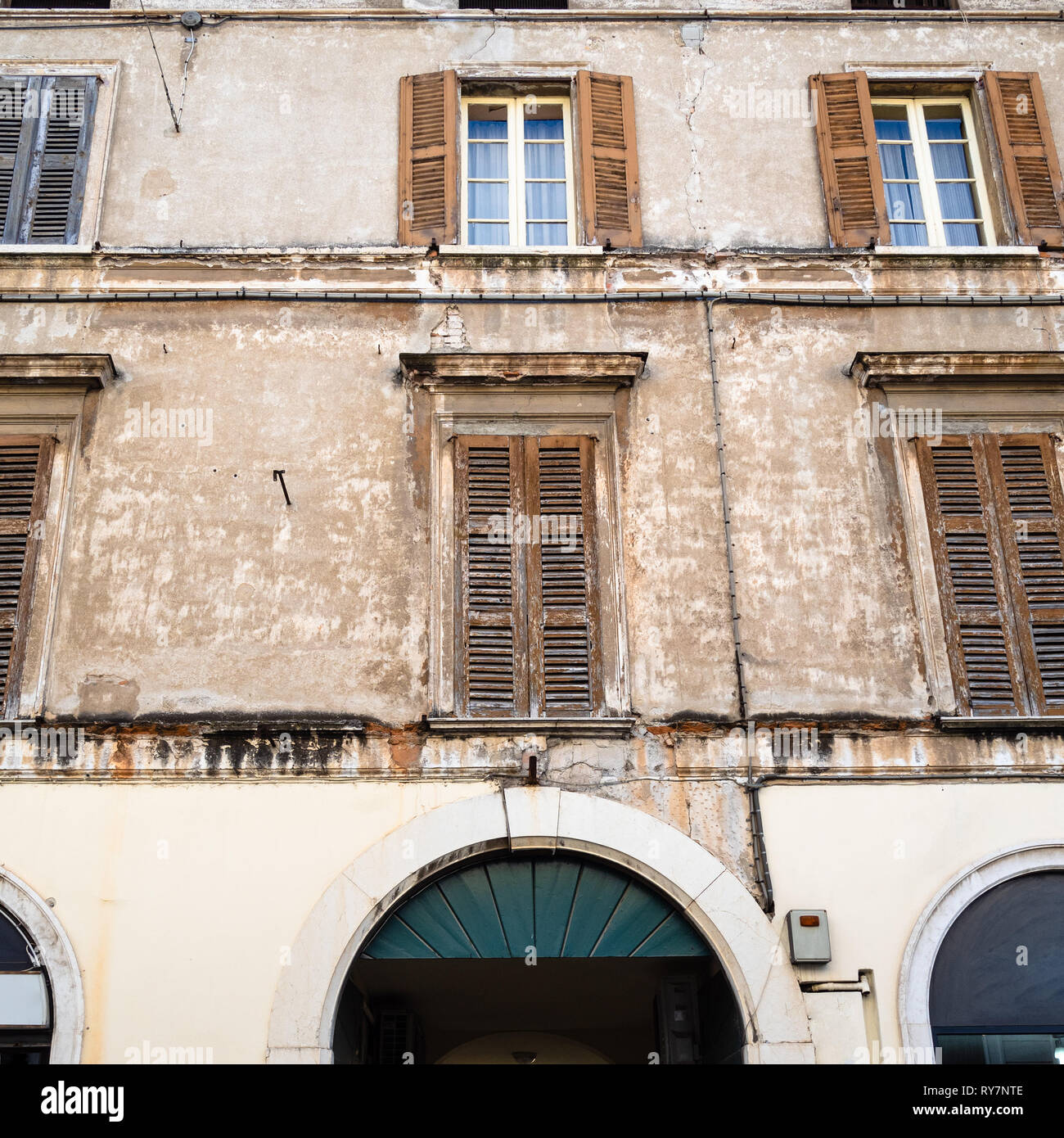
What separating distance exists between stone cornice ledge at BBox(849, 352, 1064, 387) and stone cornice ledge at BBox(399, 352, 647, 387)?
1.67 metres

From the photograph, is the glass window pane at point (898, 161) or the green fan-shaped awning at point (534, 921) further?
the glass window pane at point (898, 161)

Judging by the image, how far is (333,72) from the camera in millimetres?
10836

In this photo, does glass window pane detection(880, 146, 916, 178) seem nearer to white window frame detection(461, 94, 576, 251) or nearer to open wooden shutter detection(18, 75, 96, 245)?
white window frame detection(461, 94, 576, 251)

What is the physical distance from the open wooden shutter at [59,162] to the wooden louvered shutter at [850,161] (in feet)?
19.0

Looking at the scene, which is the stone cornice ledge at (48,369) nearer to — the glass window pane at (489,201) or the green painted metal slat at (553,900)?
the glass window pane at (489,201)

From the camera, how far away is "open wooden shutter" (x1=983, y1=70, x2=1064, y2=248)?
33.9ft

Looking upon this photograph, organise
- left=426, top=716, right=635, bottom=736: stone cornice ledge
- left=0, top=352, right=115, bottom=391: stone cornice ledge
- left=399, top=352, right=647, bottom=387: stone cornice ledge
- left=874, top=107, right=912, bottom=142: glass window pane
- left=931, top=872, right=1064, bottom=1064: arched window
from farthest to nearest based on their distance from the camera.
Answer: left=874, top=107, right=912, bottom=142: glass window pane, left=399, top=352, right=647, bottom=387: stone cornice ledge, left=0, top=352, right=115, bottom=391: stone cornice ledge, left=426, top=716, right=635, bottom=736: stone cornice ledge, left=931, top=872, right=1064, bottom=1064: arched window

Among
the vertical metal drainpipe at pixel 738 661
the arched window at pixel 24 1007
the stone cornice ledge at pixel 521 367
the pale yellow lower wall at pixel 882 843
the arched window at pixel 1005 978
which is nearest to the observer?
the arched window at pixel 24 1007

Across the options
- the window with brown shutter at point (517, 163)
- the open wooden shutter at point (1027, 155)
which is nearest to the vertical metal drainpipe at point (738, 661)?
the window with brown shutter at point (517, 163)

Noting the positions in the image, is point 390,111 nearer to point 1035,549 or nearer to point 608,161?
point 608,161

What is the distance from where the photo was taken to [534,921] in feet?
27.2

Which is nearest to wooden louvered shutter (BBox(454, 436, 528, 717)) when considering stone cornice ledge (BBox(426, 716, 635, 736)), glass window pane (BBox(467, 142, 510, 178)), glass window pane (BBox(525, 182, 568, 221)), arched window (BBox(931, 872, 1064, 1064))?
stone cornice ledge (BBox(426, 716, 635, 736))

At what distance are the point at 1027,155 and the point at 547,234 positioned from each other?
12.7 ft

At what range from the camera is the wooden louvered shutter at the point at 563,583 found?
8.76 metres
